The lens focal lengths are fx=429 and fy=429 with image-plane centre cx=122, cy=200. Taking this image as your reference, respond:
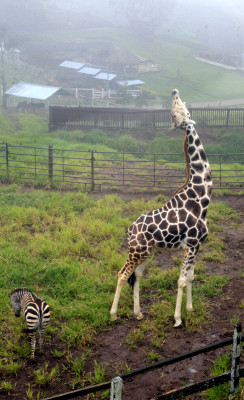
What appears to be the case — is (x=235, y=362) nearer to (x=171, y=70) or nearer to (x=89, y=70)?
(x=89, y=70)

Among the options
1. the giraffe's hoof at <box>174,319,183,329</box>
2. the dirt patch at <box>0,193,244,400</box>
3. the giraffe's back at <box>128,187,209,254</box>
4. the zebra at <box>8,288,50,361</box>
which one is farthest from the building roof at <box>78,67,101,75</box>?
the zebra at <box>8,288,50,361</box>

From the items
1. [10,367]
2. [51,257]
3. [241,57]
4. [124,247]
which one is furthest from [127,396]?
[241,57]

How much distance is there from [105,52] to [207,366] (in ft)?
161

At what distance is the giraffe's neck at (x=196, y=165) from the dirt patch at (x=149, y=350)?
68.9 inches

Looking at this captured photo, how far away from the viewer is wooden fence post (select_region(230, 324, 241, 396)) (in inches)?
150

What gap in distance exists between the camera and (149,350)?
540 cm

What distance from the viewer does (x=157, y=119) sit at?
2344 cm

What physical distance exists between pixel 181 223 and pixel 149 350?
1.75 metres

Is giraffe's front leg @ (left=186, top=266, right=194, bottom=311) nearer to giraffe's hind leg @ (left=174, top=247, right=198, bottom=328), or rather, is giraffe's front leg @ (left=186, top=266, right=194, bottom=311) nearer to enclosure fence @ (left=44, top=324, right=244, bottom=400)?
giraffe's hind leg @ (left=174, top=247, right=198, bottom=328)

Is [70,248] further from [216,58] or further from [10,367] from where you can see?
[216,58]

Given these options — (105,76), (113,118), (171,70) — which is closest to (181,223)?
(113,118)

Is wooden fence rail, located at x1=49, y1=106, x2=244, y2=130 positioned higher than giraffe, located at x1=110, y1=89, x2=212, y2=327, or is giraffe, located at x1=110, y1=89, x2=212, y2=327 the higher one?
wooden fence rail, located at x1=49, y1=106, x2=244, y2=130

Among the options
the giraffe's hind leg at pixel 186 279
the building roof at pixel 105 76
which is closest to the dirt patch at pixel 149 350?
the giraffe's hind leg at pixel 186 279

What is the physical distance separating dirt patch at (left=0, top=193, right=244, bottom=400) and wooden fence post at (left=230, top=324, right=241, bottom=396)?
1.79ft
